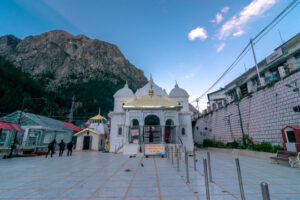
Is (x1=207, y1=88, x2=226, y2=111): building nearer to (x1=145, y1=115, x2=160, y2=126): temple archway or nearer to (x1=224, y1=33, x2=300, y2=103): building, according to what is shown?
(x1=224, y1=33, x2=300, y2=103): building

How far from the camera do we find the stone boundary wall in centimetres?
962

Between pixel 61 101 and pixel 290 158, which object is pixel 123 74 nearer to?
pixel 61 101

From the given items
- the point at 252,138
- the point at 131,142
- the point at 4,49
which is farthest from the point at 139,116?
the point at 4,49

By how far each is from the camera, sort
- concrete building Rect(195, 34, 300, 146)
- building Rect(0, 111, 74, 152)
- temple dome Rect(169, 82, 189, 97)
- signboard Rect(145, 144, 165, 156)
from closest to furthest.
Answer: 1. concrete building Rect(195, 34, 300, 146)
2. signboard Rect(145, 144, 165, 156)
3. building Rect(0, 111, 74, 152)
4. temple dome Rect(169, 82, 189, 97)

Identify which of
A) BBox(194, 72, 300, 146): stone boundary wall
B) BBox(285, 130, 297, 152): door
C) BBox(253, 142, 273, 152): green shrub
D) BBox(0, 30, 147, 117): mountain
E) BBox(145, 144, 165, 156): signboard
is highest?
BBox(0, 30, 147, 117): mountain

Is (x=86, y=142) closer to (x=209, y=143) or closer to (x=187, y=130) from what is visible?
(x=187, y=130)

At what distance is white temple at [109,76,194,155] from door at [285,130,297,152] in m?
8.11

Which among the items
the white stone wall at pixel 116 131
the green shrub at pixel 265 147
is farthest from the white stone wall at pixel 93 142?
the green shrub at pixel 265 147

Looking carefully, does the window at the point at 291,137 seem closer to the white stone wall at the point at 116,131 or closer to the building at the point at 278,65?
the building at the point at 278,65

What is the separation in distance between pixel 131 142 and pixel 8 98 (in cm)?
3533

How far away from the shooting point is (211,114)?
73.5ft

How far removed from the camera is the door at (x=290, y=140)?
7988mm

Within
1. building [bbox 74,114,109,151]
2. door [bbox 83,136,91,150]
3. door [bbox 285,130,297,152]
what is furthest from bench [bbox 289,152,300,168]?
door [bbox 83,136,91,150]

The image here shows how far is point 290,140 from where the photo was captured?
834 cm
